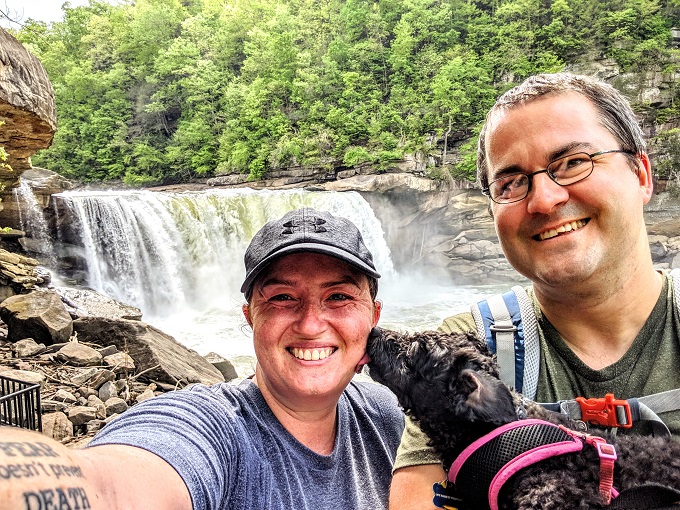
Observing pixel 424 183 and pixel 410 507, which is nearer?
pixel 410 507

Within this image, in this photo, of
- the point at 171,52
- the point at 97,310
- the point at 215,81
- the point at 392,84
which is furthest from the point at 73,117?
the point at 97,310

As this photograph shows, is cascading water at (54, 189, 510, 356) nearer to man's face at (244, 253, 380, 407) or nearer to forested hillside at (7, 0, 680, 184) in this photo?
forested hillside at (7, 0, 680, 184)

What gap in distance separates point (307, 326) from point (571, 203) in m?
1.06

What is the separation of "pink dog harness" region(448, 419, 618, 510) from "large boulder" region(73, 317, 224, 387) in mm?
5870

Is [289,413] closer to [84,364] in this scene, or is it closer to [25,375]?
[25,375]

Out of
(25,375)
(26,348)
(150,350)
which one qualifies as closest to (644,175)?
(25,375)

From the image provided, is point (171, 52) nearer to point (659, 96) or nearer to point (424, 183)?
point (424, 183)

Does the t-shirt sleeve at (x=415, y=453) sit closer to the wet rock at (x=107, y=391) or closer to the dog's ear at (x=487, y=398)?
the dog's ear at (x=487, y=398)

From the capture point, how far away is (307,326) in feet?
5.16

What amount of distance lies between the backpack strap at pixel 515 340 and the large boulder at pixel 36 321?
7.52m

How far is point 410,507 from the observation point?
4.53 feet

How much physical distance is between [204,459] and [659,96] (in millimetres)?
26673

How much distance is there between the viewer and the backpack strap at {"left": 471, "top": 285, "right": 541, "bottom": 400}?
1.52 meters

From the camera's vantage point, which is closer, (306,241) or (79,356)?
(306,241)
